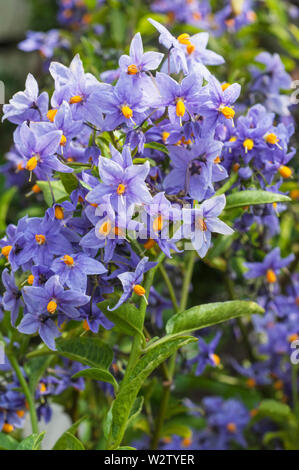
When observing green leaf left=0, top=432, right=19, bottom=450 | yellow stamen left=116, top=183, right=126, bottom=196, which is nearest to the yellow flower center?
yellow stamen left=116, top=183, right=126, bottom=196

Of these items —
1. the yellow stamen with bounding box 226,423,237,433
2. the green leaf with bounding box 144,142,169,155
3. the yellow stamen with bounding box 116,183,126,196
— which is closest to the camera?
the yellow stamen with bounding box 116,183,126,196

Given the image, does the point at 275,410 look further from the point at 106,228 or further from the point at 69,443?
the point at 106,228

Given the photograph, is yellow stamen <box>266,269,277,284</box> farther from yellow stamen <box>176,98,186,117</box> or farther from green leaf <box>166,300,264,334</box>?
yellow stamen <box>176,98,186,117</box>

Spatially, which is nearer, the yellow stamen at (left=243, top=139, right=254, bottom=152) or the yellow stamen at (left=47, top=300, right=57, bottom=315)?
the yellow stamen at (left=47, top=300, right=57, bottom=315)

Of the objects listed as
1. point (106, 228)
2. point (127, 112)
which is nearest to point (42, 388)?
point (106, 228)

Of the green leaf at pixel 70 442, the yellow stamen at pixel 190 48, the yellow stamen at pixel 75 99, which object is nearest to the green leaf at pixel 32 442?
the green leaf at pixel 70 442

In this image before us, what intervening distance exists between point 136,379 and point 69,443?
0.79ft

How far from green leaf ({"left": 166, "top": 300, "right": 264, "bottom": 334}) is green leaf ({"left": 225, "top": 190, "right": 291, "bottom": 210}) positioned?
0.16 metres

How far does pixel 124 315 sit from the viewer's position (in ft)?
2.58

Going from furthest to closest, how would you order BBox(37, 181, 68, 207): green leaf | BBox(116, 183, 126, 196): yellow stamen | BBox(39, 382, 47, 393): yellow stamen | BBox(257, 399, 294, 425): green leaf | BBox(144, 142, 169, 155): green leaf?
BBox(257, 399, 294, 425): green leaf
BBox(39, 382, 47, 393): yellow stamen
BBox(37, 181, 68, 207): green leaf
BBox(144, 142, 169, 155): green leaf
BBox(116, 183, 126, 196): yellow stamen

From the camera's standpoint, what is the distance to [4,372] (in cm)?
111

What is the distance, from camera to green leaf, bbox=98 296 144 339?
78 cm
